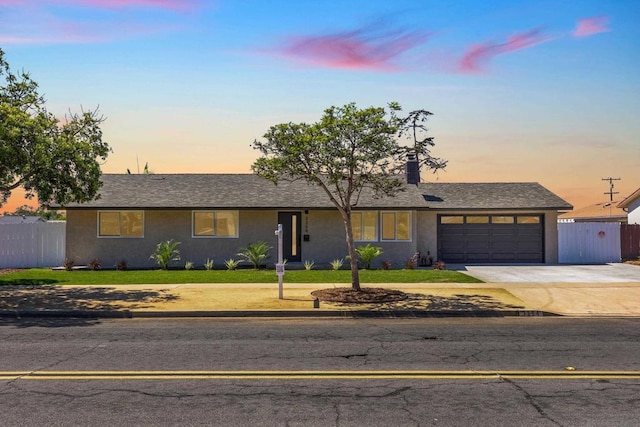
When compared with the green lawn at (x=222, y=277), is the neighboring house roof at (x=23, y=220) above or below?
above

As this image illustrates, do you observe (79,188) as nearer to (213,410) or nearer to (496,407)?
(213,410)

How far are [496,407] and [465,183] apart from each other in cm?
2457

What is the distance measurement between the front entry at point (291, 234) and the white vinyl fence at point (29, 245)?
1023cm

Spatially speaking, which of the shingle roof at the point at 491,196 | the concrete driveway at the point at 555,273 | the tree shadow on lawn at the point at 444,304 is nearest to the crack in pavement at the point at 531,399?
the tree shadow on lawn at the point at 444,304

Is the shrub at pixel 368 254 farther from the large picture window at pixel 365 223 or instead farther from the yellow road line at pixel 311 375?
the yellow road line at pixel 311 375

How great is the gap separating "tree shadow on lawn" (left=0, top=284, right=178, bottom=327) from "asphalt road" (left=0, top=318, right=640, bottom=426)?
0.85 meters

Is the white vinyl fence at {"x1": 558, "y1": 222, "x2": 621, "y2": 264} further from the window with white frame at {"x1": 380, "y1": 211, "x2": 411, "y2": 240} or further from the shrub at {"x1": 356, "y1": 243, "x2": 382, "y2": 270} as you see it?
the shrub at {"x1": 356, "y1": 243, "x2": 382, "y2": 270}

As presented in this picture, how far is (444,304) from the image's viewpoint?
14391 millimetres

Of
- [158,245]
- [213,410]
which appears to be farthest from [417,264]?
[213,410]

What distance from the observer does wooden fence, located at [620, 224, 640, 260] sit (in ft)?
91.8

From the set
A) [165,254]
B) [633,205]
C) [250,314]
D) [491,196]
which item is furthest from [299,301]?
[633,205]

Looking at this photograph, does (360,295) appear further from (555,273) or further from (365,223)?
(555,273)

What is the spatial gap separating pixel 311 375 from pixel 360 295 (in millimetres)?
7703

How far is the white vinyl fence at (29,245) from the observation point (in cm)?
2501
